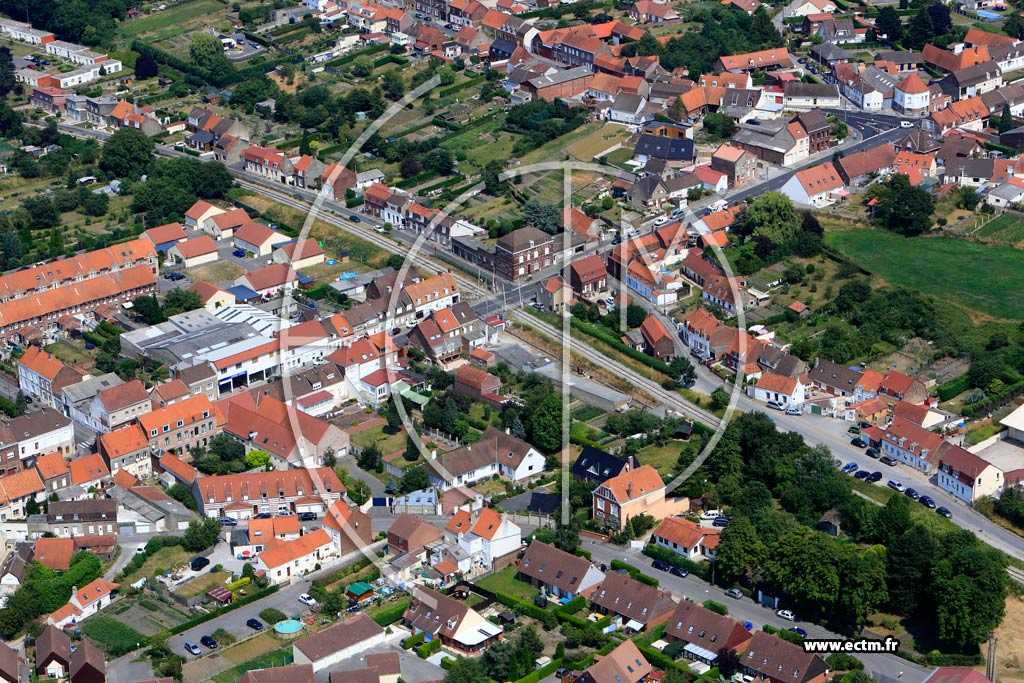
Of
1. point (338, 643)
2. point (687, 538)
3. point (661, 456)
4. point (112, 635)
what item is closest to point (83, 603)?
point (112, 635)

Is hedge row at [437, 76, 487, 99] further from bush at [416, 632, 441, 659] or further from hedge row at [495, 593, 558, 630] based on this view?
bush at [416, 632, 441, 659]

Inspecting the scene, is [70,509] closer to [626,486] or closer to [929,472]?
[626,486]

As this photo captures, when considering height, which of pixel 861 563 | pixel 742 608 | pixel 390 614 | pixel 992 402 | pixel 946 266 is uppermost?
pixel 861 563

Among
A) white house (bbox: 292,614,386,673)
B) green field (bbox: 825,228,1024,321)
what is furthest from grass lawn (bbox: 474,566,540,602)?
green field (bbox: 825,228,1024,321)

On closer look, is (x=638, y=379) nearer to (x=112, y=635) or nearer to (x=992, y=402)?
(x=992, y=402)

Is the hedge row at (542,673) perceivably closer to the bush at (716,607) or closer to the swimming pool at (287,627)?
the bush at (716,607)
